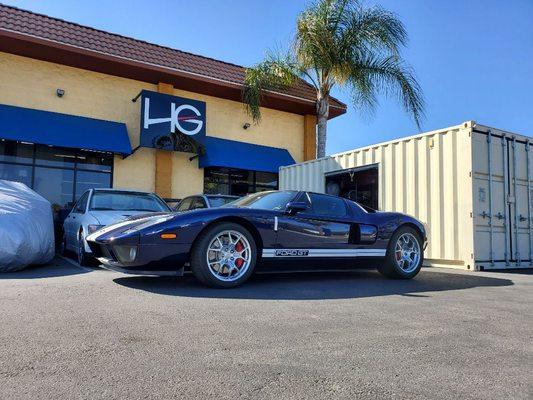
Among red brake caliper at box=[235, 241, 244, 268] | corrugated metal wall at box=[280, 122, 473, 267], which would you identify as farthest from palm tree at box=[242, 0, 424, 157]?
red brake caliper at box=[235, 241, 244, 268]

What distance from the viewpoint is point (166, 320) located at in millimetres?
3559

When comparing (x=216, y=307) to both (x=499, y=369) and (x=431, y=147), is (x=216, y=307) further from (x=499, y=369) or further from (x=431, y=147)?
(x=431, y=147)

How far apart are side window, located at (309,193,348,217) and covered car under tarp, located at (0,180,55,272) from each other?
4600 millimetres

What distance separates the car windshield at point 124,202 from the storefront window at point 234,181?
656 cm

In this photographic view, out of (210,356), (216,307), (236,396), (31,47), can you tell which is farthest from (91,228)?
(31,47)

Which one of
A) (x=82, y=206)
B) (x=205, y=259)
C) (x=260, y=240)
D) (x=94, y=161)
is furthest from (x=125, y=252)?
(x=94, y=161)

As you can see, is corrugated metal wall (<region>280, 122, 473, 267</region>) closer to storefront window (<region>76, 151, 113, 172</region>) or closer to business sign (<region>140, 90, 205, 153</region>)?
business sign (<region>140, 90, 205, 153</region>)

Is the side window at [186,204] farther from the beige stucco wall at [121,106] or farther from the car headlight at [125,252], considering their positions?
the beige stucco wall at [121,106]

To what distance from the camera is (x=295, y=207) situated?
568 cm

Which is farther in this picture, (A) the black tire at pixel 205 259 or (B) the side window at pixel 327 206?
(B) the side window at pixel 327 206

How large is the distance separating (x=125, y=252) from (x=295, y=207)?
207 centimetres

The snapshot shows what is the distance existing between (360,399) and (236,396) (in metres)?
0.60

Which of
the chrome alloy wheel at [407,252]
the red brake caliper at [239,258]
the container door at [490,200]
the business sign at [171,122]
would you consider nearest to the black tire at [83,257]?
the red brake caliper at [239,258]

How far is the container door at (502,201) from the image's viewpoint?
835cm
